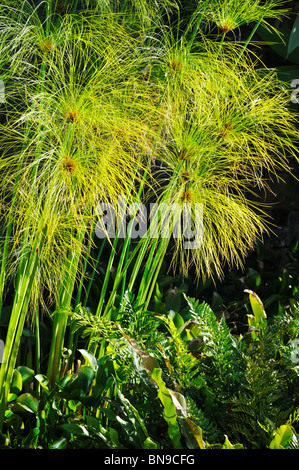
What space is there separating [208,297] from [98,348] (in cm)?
78

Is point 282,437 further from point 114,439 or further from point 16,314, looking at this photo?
point 16,314

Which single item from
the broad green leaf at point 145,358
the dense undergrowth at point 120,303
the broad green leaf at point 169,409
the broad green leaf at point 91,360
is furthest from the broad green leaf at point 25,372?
the broad green leaf at point 169,409

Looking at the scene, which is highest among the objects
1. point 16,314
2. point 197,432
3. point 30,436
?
point 16,314

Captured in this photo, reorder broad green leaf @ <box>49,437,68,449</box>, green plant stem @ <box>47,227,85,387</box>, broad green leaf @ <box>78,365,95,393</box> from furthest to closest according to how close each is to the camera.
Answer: green plant stem @ <box>47,227,85,387</box>, broad green leaf @ <box>78,365,95,393</box>, broad green leaf @ <box>49,437,68,449</box>

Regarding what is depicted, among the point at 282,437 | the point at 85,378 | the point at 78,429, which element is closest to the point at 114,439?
the point at 78,429

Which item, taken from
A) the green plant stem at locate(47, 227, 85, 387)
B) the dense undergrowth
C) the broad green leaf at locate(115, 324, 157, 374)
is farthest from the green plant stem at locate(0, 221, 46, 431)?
the broad green leaf at locate(115, 324, 157, 374)

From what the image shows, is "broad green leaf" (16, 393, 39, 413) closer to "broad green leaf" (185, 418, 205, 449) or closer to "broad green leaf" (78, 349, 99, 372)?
"broad green leaf" (78, 349, 99, 372)

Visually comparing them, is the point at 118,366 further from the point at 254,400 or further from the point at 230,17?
the point at 230,17

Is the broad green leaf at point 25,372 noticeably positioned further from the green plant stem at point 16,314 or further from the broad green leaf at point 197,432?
the broad green leaf at point 197,432

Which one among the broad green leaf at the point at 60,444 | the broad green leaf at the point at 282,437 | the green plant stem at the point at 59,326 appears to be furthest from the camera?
the green plant stem at the point at 59,326

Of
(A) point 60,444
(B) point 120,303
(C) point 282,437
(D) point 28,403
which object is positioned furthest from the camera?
(B) point 120,303

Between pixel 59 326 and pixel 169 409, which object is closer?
pixel 169 409

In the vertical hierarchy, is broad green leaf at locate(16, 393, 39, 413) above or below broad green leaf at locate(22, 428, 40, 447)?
above
